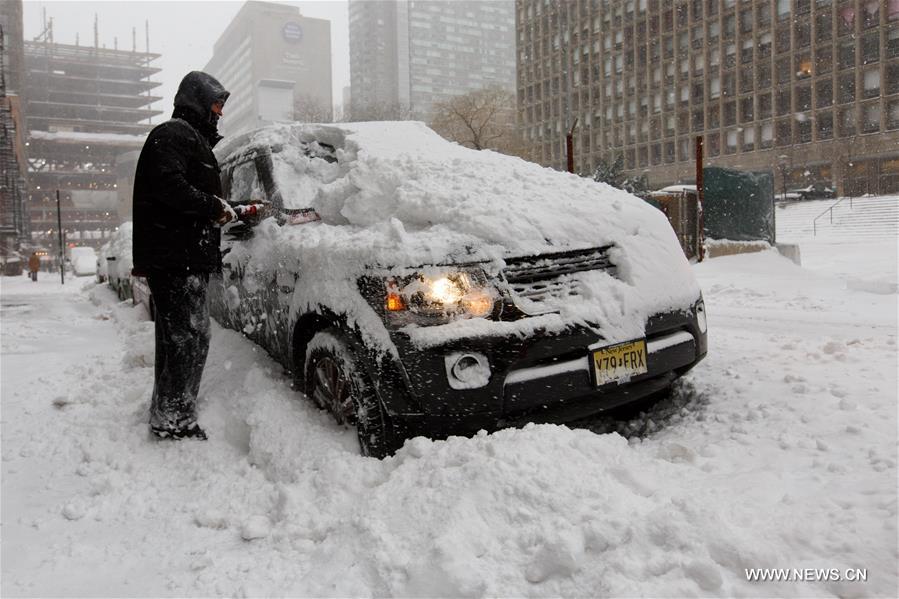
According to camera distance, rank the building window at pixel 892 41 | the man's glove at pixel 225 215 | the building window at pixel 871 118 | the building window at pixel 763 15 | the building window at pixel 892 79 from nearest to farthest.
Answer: the man's glove at pixel 225 215 → the building window at pixel 892 41 → the building window at pixel 892 79 → the building window at pixel 871 118 → the building window at pixel 763 15

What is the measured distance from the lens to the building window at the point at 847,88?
2106 inches

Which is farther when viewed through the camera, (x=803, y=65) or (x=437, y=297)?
(x=803, y=65)

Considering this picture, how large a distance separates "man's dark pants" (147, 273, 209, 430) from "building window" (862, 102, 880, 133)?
199 feet

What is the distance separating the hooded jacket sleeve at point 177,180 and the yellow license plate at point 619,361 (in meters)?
2.20

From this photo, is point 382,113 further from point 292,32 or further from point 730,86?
point 292,32

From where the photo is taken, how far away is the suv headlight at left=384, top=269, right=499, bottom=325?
2.94m

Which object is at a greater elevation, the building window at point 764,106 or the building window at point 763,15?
the building window at point 763,15

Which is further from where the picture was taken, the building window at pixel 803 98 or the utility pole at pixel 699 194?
the building window at pixel 803 98

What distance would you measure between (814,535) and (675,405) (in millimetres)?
1628

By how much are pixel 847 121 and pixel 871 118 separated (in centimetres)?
178

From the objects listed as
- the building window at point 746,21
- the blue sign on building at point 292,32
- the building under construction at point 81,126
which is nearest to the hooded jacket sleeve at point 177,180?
the building window at point 746,21

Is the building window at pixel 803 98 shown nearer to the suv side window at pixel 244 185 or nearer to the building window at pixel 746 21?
the building window at pixel 746 21

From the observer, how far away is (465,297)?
9.75ft

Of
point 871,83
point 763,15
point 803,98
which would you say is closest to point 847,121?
point 871,83
